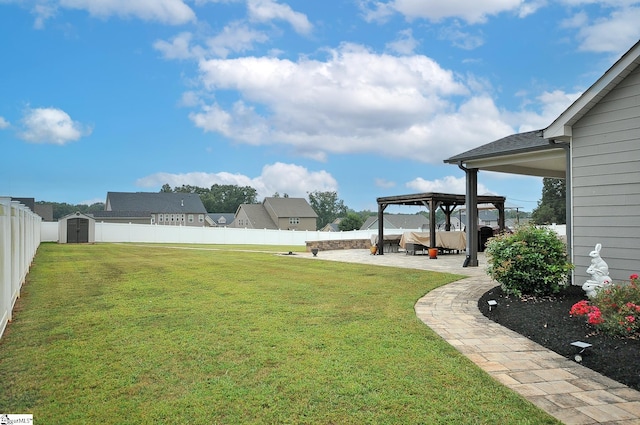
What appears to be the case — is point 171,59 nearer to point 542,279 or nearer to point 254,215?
point 542,279

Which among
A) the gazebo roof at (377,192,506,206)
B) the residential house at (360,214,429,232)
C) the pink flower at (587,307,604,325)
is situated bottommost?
the pink flower at (587,307,604,325)

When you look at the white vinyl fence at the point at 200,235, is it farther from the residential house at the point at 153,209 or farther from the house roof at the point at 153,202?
the house roof at the point at 153,202

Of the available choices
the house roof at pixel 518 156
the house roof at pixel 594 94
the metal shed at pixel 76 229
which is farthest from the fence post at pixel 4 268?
the metal shed at pixel 76 229

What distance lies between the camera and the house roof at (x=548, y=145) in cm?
603

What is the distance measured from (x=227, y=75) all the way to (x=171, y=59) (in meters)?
2.25

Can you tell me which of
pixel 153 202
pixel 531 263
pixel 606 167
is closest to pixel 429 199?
pixel 606 167

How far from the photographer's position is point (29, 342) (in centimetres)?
427

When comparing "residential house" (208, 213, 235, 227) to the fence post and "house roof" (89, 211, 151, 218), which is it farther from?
the fence post

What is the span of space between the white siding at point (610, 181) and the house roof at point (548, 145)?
169 mm

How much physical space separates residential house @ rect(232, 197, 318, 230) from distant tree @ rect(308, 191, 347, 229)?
25.1m

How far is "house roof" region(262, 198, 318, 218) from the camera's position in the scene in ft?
174

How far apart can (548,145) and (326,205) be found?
242 feet

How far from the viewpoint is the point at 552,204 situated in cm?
4522

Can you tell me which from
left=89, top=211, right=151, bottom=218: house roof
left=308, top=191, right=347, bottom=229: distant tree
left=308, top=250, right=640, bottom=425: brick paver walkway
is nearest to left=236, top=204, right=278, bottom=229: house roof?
left=89, top=211, right=151, bottom=218: house roof
